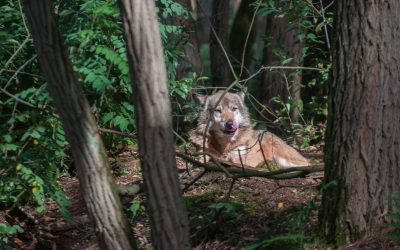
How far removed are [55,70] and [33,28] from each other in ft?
1.10

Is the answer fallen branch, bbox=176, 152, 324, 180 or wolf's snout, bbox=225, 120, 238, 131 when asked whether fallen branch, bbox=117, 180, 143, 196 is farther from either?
wolf's snout, bbox=225, 120, 238, 131

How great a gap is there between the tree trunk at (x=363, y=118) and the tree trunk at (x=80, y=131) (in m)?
1.70

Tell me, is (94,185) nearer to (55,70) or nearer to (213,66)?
(55,70)

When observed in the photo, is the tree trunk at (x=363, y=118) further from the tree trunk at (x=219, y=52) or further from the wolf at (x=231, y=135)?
the tree trunk at (x=219, y=52)

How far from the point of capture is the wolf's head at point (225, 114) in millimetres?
10062

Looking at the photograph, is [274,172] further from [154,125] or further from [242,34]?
[242,34]

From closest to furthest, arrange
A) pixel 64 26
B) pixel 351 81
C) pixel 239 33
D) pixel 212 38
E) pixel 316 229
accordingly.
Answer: pixel 351 81 < pixel 316 229 < pixel 64 26 < pixel 212 38 < pixel 239 33

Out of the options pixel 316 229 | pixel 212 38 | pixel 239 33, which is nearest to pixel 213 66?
pixel 212 38

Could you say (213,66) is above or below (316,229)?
above

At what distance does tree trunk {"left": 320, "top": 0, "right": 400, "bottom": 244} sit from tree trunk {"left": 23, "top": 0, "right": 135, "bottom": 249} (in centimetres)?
170

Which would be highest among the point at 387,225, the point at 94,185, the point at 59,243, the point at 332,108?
the point at 332,108

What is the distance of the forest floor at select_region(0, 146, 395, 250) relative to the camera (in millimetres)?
6012

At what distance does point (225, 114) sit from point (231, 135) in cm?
31

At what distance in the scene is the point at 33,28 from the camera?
514 cm
